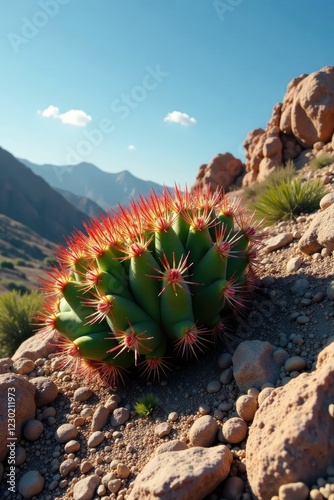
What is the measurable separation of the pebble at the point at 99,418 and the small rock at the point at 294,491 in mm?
1666

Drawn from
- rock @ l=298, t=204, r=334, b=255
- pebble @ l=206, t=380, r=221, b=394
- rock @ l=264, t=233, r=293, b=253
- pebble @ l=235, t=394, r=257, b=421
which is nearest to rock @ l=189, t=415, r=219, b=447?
pebble @ l=235, t=394, r=257, b=421

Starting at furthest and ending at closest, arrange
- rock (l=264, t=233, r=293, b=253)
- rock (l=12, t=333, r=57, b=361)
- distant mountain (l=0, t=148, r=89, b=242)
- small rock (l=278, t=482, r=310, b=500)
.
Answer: distant mountain (l=0, t=148, r=89, b=242)
rock (l=264, t=233, r=293, b=253)
rock (l=12, t=333, r=57, b=361)
small rock (l=278, t=482, r=310, b=500)

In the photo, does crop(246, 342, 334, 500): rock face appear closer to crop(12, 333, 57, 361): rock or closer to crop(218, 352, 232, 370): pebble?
crop(218, 352, 232, 370): pebble

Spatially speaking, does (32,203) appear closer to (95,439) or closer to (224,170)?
(224,170)

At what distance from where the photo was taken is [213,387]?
3225mm

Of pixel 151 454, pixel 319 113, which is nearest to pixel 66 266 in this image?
pixel 151 454

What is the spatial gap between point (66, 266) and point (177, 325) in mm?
1352

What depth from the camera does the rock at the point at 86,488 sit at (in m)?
2.69

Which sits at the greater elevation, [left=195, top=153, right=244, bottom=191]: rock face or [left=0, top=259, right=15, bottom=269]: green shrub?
[left=195, top=153, right=244, bottom=191]: rock face

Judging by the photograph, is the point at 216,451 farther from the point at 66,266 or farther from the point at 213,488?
the point at 66,266

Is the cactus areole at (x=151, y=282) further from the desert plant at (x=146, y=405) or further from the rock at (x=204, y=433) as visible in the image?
the rock at (x=204, y=433)

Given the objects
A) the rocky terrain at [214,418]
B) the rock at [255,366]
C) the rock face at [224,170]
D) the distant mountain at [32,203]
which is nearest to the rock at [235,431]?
the rocky terrain at [214,418]

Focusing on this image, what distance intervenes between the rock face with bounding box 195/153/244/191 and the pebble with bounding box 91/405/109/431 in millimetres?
15625

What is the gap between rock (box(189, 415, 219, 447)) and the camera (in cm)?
276
